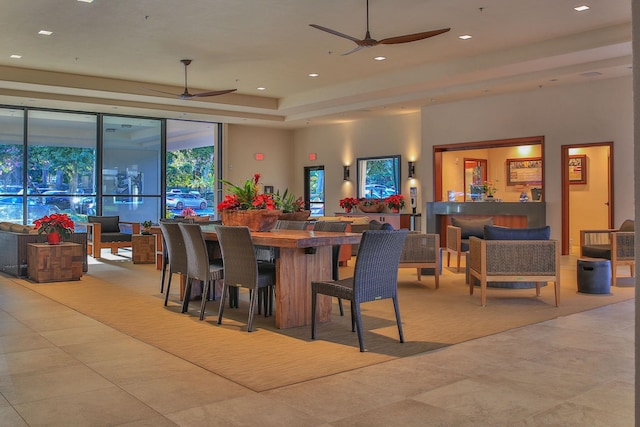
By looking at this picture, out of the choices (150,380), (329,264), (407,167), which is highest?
(407,167)

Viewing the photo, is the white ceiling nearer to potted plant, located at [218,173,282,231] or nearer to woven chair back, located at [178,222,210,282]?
potted plant, located at [218,173,282,231]

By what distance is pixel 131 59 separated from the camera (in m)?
9.80

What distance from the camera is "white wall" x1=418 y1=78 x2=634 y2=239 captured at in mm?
9594

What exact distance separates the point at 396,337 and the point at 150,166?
1104 centimetres

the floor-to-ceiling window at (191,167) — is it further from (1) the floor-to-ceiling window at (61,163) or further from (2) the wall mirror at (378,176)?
(2) the wall mirror at (378,176)

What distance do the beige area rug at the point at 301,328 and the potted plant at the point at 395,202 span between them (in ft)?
18.7

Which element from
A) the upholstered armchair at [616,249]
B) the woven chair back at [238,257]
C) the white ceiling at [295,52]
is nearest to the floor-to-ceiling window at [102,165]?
the white ceiling at [295,52]

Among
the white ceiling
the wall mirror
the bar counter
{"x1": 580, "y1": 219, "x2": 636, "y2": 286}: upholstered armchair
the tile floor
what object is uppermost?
the white ceiling

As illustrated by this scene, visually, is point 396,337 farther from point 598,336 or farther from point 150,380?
point 150,380

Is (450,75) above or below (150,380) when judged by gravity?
above

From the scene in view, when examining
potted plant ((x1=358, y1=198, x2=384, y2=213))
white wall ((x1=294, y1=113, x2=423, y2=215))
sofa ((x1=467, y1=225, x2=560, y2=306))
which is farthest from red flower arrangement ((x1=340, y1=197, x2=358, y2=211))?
sofa ((x1=467, y1=225, x2=560, y2=306))

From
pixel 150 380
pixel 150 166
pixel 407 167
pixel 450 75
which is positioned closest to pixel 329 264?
pixel 150 380

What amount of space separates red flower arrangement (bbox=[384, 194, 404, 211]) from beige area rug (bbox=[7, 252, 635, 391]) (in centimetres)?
571

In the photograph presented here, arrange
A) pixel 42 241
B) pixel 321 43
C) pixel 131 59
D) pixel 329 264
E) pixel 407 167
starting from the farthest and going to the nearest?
pixel 407 167 < pixel 131 59 < pixel 321 43 < pixel 42 241 < pixel 329 264
